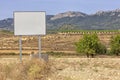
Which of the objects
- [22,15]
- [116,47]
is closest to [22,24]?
[22,15]

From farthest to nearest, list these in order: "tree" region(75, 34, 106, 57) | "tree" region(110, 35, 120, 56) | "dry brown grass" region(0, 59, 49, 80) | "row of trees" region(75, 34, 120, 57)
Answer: "tree" region(110, 35, 120, 56) < "row of trees" region(75, 34, 120, 57) < "tree" region(75, 34, 106, 57) < "dry brown grass" region(0, 59, 49, 80)

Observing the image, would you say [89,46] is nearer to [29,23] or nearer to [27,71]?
[29,23]

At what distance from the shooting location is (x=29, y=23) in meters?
22.3

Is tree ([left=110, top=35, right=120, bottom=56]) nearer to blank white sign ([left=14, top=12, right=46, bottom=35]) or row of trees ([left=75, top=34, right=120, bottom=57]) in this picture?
row of trees ([left=75, top=34, right=120, bottom=57])

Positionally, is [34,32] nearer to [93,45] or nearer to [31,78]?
[31,78]

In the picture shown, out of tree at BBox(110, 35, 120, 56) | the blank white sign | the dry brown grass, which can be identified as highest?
the blank white sign

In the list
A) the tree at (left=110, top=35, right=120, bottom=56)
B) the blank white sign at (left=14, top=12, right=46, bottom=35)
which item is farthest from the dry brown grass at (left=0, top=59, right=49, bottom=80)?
the tree at (left=110, top=35, right=120, bottom=56)

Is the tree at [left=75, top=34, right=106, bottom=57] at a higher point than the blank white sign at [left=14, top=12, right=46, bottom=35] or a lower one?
lower

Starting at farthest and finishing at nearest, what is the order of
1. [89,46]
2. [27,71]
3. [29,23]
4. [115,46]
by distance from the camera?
[115,46] → [89,46] → [29,23] → [27,71]

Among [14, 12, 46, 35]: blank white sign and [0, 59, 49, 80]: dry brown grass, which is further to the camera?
[14, 12, 46, 35]: blank white sign

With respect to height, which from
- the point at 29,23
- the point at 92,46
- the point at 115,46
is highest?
the point at 29,23

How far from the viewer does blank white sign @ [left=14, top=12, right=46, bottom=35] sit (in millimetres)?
22422

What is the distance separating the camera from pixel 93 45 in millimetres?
69125

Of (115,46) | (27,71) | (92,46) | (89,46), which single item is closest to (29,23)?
(27,71)
